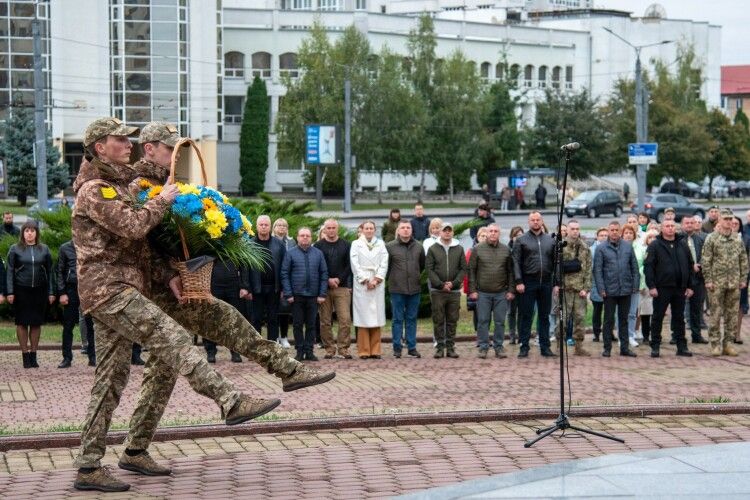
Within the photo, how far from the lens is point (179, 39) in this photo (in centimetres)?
7069

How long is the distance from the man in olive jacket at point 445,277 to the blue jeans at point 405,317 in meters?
0.33

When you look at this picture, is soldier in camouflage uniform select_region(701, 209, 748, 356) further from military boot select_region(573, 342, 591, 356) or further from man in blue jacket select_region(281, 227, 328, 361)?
man in blue jacket select_region(281, 227, 328, 361)

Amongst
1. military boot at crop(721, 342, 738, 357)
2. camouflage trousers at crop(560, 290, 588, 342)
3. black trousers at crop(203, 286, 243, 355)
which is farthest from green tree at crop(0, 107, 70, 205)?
military boot at crop(721, 342, 738, 357)

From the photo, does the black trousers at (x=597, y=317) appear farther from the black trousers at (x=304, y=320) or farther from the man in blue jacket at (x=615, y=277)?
the black trousers at (x=304, y=320)

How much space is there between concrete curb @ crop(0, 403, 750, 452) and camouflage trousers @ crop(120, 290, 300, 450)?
1.74 metres

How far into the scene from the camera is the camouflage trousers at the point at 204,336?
8102 millimetres

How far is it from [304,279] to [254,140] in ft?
212

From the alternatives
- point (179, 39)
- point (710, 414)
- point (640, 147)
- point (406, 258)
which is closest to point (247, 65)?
point (179, 39)

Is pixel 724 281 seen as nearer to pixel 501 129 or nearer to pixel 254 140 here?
pixel 501 129

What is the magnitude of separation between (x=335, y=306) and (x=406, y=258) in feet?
3.99

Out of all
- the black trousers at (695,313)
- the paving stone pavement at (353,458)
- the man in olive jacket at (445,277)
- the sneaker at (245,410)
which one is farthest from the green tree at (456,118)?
the sneaker at (245,410)

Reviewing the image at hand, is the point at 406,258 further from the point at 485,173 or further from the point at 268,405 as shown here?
the point at 485,173

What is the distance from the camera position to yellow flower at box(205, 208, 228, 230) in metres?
8.00

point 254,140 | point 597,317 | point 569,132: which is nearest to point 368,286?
point 597,317
